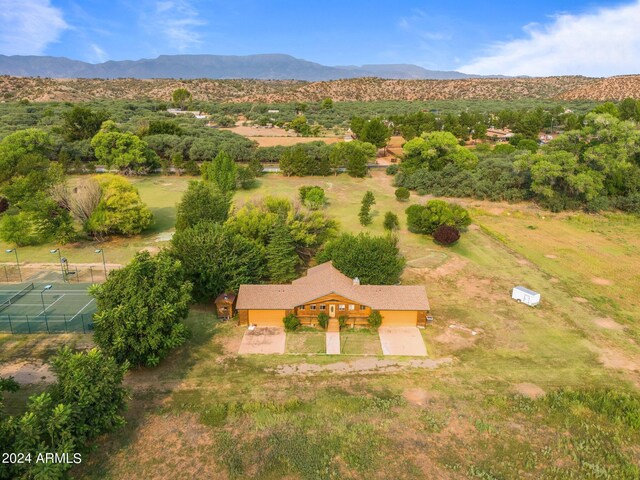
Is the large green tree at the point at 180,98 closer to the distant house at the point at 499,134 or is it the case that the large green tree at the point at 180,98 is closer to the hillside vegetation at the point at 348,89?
the hillside vegetation at the point at 348,89

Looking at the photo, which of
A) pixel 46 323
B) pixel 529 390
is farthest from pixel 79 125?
pixel 529 390

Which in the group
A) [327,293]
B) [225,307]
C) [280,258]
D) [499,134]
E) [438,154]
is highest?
[499,134]

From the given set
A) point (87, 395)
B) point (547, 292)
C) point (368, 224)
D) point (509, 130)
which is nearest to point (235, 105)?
point (509, 130)

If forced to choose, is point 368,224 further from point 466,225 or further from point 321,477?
point 321,477

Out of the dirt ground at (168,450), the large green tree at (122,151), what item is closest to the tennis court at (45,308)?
the dirt ground at (168,450)

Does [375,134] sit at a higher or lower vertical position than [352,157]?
higher

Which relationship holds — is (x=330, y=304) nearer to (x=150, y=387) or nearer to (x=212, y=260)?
(x=212, y=260)
